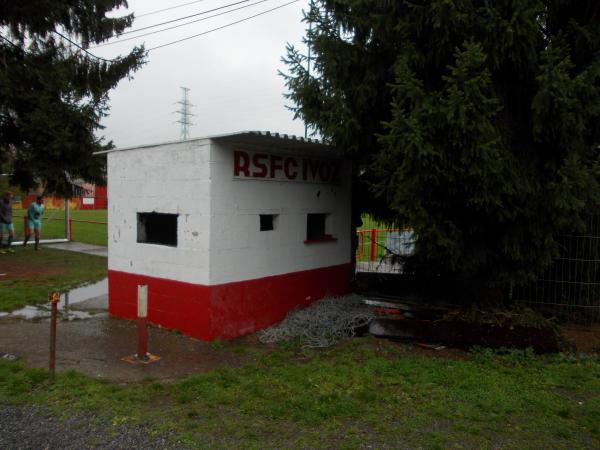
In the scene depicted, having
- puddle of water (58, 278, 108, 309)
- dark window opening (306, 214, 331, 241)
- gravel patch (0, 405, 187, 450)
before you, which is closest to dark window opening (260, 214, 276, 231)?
dark window opening (306, 214, 331, 241)

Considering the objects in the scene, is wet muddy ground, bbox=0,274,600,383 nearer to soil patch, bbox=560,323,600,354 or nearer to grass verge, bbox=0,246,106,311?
soil patch, bbox=560,323,600,354

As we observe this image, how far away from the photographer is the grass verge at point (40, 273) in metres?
9.36

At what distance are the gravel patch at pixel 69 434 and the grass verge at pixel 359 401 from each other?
129 millimetres

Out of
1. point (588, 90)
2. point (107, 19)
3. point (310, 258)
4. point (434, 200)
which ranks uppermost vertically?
point (107, 19)

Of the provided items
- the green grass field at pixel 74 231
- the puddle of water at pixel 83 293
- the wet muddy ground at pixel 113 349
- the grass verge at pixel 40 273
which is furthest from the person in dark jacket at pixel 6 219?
the wet muddy ground at pixel 113 349

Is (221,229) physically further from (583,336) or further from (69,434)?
(583,336)

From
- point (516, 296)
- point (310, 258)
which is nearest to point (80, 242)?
point (310, 258)

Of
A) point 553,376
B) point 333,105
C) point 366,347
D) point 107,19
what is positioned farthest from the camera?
point 107,19

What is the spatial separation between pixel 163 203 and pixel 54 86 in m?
8.07

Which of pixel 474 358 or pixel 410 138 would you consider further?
pixel 474 358

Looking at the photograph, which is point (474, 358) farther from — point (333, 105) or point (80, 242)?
point (80, 242)

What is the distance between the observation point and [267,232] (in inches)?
304

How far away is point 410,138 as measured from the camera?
5508mm

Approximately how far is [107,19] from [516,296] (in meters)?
14.3
